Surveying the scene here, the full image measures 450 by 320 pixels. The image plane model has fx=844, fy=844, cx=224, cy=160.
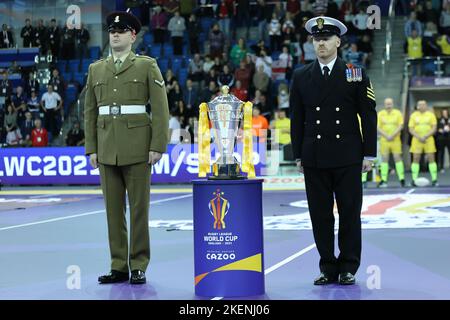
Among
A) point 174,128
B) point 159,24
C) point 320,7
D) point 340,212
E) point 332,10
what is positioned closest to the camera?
point 340,212

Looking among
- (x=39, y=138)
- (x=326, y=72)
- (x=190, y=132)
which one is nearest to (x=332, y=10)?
(x=190, y=132)

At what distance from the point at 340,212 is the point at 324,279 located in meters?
0.58

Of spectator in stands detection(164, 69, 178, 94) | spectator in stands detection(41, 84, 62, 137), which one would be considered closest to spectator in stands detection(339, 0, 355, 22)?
spectator in stands detection(164, 69, 178, 94)

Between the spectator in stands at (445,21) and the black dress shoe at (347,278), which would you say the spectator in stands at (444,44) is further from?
the black dress shoe at (347,278)

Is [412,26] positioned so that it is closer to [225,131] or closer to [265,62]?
[265,62]

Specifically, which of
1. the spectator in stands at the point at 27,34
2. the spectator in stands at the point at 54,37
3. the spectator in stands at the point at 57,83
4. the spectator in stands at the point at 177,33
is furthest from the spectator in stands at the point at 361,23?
the spectator in stands at the point at 27,34

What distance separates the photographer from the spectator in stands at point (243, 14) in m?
27.2

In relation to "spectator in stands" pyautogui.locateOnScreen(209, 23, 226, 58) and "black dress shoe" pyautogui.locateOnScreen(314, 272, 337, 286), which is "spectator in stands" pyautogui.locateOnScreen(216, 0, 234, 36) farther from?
"black dress shoe" pyautogui.locateOnScreen(314, 272, 337, 286)

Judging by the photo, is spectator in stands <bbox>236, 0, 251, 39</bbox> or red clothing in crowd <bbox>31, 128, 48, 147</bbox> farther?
spectator in stands <bbox>236, 0, 251, 39</bbox>

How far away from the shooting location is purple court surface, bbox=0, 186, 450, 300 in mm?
6395

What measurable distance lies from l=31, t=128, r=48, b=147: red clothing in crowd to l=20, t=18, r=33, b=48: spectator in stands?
11.2 ft

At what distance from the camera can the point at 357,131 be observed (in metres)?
6.76

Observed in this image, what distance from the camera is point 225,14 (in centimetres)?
2728

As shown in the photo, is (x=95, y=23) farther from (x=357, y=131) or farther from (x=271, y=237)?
(x=357, y=131)
